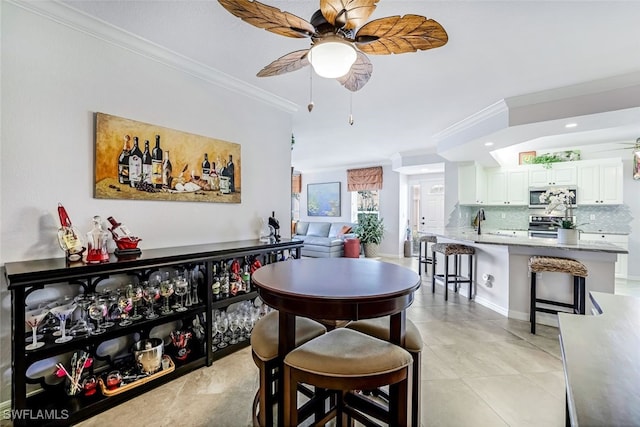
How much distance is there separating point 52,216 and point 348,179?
667 centimetres

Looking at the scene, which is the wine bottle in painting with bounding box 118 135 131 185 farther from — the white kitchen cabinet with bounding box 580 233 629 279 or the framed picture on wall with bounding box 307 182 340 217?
the white kitchen cabinet with bounding box 580 233 629 279

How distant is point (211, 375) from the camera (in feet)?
6.83

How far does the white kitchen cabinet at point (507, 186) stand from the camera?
222 inches

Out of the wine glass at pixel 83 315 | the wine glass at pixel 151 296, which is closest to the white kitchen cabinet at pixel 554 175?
the wine glass at pixel 151 296

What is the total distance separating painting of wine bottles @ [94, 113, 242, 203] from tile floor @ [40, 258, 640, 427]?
56.9 inches

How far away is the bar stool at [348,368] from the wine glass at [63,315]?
4.66ft

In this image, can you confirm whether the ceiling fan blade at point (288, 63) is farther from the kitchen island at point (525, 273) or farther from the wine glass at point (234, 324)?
the kitchen island at point (525, 273)

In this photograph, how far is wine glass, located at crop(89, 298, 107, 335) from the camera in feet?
5.75

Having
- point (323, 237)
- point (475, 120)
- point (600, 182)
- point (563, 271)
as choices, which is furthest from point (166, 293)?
point (600, 182)

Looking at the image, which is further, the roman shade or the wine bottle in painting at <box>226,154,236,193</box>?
the roman shade

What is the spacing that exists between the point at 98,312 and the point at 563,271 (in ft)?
13.0

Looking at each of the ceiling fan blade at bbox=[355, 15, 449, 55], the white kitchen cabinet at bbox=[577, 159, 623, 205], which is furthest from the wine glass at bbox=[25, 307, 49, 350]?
the white kitchen cabinet at bbox=[577, 159, 623, 205]

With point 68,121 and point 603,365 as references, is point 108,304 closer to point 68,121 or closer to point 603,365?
point 68,121

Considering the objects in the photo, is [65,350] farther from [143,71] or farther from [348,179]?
[348,179]
